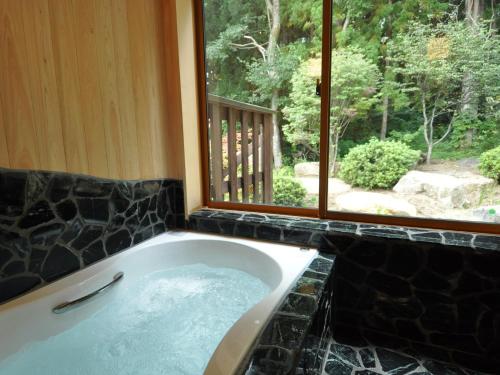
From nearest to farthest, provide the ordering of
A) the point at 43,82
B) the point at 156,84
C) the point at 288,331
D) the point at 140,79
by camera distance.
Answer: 1. the point at 288,331
2. the point at 43,82
3. the point at 140,79
4. the point at 156,84

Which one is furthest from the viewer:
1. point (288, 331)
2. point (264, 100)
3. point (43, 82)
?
point (264, 100)

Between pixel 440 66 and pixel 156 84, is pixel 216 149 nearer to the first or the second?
pixel 156 84

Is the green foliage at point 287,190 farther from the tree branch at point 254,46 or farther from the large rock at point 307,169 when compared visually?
the tree branch at point 254,46

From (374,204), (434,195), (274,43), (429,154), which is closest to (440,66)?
(429,154)

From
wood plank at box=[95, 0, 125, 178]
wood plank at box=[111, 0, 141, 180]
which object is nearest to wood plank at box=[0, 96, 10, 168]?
wood plank at box=[95, 0, 125, 178]

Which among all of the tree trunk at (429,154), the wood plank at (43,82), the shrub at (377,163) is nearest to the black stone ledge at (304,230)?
the shrub at (377,163)

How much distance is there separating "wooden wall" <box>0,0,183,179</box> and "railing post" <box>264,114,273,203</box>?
554 mm

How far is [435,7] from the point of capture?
1525 millimetres

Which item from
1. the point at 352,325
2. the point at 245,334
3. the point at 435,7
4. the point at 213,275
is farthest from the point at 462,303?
the point at 435,7

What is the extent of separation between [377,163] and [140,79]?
4.59 ft

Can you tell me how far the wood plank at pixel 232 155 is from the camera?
6.99ft

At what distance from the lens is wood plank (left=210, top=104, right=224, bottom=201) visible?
2150 mm

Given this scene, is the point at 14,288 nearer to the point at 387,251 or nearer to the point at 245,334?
the point at 245,334

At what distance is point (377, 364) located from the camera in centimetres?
149
